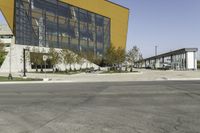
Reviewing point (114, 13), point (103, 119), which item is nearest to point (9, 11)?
point (114, 13)

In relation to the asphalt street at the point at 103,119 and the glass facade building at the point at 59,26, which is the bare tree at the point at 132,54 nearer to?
the glass facade building at the point at 59,26

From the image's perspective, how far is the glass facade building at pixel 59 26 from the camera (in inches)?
2655

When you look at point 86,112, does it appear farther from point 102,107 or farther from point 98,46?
point 98,46

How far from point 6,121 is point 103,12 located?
91496mm

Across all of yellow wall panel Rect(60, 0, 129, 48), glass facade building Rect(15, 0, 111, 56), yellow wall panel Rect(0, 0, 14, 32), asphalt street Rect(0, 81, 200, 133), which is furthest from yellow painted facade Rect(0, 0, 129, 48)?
asphalt street Rect(0, 81, 200, 133)

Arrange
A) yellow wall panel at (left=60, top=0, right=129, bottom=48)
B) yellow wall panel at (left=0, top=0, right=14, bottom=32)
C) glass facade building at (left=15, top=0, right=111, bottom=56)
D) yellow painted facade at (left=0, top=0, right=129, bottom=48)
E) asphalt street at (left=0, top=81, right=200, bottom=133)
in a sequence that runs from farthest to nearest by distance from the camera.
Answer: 1. yellow wall panel at (left=60, top=0, right=129, bottom=48)
2. yellow painted facade at (left=0, top=0, right=129, bottom=48)
3. glass facade building at (left=15, top=0, right=111, bottom=56)
4. yellow wall panel at (left=0, top=0, right=14, bottom=32)
5. asphalt street at (left=0, top=81, right=200, bottom=133)

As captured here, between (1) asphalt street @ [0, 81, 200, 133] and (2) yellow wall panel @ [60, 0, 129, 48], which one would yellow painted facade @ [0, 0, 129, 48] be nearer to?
(2) yellow wall panel @ [60, 0, 129, 48]

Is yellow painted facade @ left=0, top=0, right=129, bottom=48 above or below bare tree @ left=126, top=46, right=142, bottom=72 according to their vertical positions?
above

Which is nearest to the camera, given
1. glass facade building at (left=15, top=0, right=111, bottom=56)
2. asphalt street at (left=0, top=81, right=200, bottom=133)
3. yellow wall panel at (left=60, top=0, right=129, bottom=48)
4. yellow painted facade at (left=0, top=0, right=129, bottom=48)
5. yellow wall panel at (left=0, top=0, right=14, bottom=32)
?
asphalt street at (left=0, top=81, right=200, bottom=133)

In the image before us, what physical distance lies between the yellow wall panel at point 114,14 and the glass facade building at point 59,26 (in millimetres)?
1657

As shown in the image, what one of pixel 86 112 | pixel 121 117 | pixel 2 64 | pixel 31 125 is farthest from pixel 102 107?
pixel 2 64

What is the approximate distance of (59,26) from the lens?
80000 millimetres

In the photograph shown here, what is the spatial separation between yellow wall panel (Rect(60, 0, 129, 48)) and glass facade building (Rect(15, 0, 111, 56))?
166 centimetres

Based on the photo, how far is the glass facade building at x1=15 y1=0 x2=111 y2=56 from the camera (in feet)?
221
